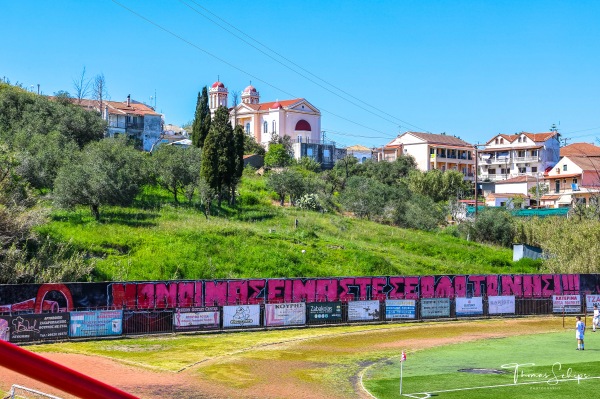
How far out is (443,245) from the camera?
244ft

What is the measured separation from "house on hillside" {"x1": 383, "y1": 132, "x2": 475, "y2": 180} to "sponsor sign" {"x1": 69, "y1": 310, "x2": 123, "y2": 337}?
3898 inches

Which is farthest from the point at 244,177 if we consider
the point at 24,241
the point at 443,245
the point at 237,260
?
the point at 24,241

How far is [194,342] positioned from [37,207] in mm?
22987

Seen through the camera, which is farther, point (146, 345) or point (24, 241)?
point (24, 241)

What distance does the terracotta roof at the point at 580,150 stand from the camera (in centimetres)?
13293

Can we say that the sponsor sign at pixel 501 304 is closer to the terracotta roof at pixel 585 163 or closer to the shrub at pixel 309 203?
the shrub at pixel 309 203

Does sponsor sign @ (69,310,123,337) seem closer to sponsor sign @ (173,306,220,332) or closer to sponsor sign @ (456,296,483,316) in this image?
sponsor sign @ (173,306,220,332)

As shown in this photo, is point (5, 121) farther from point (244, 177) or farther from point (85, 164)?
point (244, 177)

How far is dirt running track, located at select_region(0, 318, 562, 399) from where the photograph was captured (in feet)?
90.7

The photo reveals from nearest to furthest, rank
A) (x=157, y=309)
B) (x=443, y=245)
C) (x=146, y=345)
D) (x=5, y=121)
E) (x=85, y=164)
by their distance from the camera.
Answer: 1. (x=146, y=345)
2. (x=157, y=309)
3. (x=85, y=164)
4. (x=443, y=245)
5. (x=5, y=121)

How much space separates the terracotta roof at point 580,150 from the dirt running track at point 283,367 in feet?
314

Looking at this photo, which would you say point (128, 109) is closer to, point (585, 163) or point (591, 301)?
point (585, 163)

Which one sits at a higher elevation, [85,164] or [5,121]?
[5,121]

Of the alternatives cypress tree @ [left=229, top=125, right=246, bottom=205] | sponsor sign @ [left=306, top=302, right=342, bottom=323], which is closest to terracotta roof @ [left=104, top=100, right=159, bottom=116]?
cypress tree @ [left=229, top=125, right=246, bottom=205]
